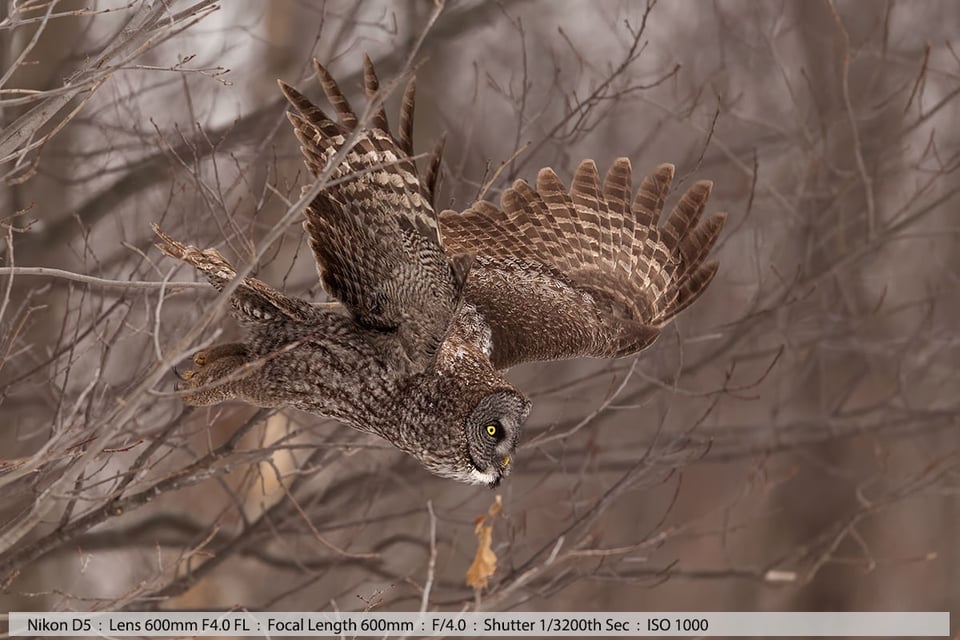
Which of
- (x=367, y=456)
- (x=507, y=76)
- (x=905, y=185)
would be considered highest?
(x=905, y=185)

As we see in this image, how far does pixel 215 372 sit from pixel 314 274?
283 centimetres

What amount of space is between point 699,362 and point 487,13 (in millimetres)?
2278

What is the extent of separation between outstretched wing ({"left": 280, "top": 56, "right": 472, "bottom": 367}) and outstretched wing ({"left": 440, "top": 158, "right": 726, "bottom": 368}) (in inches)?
46.9

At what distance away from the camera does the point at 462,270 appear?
402 cm

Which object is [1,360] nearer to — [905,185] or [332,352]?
[332,352]

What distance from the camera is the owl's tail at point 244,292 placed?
4441mm

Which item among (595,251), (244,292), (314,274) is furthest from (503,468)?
(314,274)

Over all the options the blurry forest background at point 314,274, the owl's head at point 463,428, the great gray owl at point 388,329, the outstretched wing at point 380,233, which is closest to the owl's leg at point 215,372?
the great gray owl at point 388,329

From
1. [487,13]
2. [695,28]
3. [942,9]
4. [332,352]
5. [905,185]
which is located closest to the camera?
[332,352]

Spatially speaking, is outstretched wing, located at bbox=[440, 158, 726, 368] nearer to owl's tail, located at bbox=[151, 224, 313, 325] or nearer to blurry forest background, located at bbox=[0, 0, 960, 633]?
blurry forest background, located at bbox=[0, 0, 960, 633]

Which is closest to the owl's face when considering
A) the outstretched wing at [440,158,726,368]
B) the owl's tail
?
the owl's tail

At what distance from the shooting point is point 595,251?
6129mm

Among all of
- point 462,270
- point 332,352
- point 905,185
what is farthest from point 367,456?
point 905,185

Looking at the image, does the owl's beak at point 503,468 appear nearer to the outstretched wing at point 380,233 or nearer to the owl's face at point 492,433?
the owl's face at point 492,433
